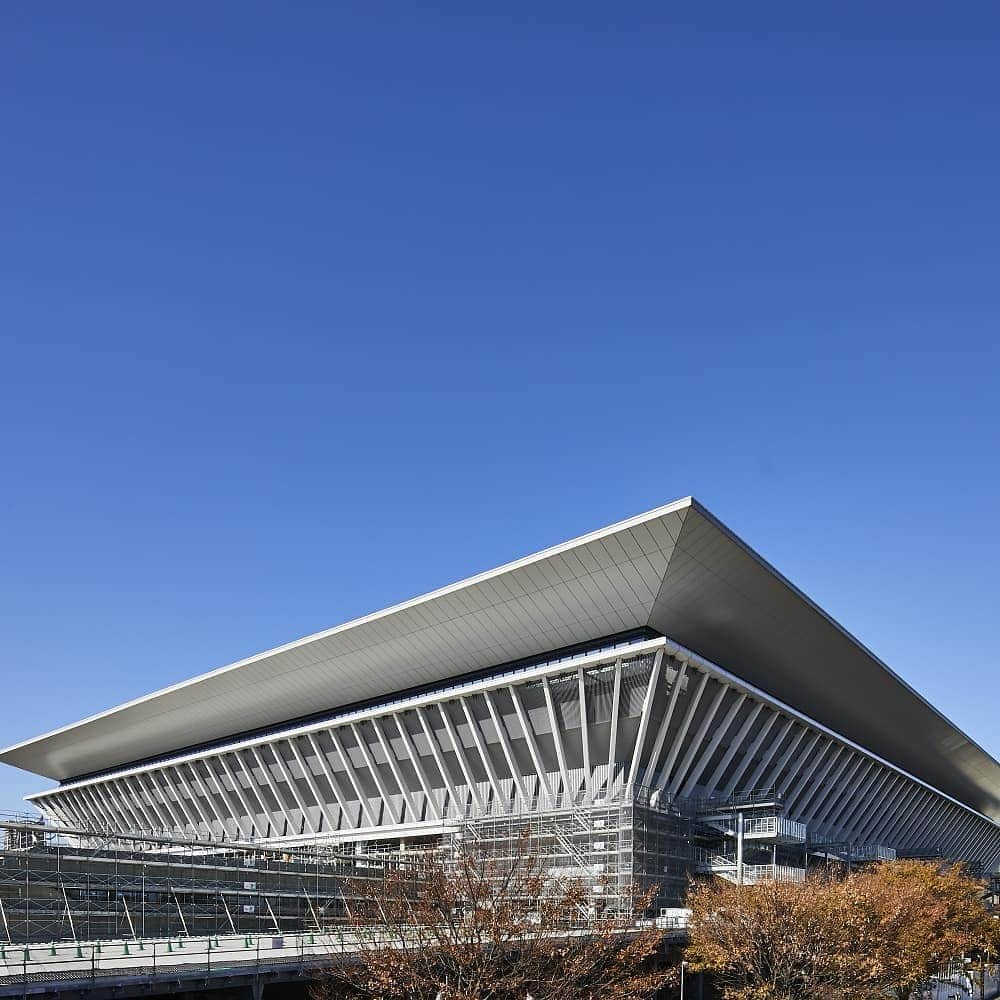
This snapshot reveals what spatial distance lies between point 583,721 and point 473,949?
91.4 ft

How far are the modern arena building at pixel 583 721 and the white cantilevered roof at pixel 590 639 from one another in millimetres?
147

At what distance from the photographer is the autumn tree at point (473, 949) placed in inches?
834

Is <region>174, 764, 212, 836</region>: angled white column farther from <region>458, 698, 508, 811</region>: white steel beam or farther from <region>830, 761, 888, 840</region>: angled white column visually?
<region>830, 761, 888, 840</region>: angled white column

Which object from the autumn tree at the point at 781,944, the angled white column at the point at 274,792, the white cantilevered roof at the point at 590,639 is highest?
the white cantilevered roof at the point at 590,639

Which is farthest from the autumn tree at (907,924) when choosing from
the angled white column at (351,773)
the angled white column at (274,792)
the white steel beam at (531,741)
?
the angled white column at (274,792)

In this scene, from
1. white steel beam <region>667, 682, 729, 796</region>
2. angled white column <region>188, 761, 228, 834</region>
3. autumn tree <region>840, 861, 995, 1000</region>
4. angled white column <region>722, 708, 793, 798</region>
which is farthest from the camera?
angled white column <region>188, 761, 228, 834</region>

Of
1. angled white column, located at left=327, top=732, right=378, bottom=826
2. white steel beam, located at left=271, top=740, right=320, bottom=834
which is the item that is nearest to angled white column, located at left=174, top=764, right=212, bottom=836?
white steel beam, located at left=271, top=740, right=320, bottom=834

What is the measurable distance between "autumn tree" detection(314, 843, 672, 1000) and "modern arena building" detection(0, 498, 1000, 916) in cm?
1489

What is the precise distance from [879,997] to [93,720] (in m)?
65.4

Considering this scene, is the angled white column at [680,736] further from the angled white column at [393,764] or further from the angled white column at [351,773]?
the angled white column at [351,773]

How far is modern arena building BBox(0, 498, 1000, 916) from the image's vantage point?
4669 cm

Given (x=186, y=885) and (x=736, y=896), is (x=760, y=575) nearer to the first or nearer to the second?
(x=736, y=896)

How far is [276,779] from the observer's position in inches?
2694

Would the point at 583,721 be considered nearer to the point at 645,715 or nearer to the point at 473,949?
the point at 645,715
